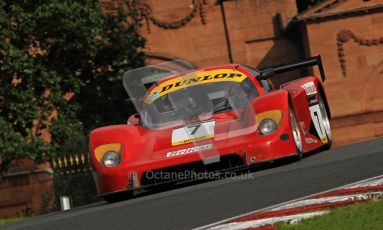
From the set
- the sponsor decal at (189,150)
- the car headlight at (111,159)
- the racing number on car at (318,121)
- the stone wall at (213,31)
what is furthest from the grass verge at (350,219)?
the stone wall at (213,31)

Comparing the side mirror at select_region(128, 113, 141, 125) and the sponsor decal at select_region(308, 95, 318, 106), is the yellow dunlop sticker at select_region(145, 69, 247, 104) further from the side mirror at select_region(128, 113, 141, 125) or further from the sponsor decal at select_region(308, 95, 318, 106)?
the sponsor decal at select_region(308, 95, 318, 106)

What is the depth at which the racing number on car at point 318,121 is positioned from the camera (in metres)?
15.8

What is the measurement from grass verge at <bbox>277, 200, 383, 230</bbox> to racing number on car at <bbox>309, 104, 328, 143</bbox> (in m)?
7.27

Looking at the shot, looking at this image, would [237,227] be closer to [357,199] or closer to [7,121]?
[357,199]

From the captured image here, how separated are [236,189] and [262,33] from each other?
2926cm

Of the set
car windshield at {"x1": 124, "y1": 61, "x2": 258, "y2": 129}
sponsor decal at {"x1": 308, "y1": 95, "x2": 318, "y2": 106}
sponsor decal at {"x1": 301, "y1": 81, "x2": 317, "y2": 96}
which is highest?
car windshield at {"x1": 124, "y1": 61, "x2": 258, "y2": 129}

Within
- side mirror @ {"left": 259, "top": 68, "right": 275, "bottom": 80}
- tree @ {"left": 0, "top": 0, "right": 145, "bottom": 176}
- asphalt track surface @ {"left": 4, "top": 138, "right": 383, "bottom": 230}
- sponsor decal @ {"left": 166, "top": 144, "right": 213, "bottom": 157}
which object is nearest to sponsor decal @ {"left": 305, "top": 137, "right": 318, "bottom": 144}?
side mirror @ {"left": 259, "top": 68, "right": 275, "bottom": 80}

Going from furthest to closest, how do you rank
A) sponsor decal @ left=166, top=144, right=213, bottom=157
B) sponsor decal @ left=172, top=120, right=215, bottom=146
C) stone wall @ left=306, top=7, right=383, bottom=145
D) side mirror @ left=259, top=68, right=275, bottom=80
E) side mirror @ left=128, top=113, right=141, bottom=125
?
1. stone wall @ left=306, top=7, right=383, bottom=145
2. side mirror @ left=259, top=68, right=275, bottom=80
3. side mirror @ left=128, top=113, right=141, bottom=125
4. sponsor decal @ left=172, top=120, right=215, bottom=146
5. sponsor decal @ left=166, top=144, right=213, bottom=157

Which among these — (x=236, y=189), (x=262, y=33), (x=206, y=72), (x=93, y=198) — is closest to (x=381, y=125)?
(x=262, y=33)

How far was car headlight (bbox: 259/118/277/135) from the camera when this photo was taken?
13445 mm

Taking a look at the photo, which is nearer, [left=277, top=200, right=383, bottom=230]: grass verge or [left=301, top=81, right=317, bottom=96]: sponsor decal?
[left=277, top=200, right=383, bottom=230]: grass verge

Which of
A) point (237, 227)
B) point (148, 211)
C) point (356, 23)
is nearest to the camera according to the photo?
point (237, 227)

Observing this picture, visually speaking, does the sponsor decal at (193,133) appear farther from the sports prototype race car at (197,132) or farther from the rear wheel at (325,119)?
the rear wheel at (325,119)

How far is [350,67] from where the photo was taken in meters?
39.8
